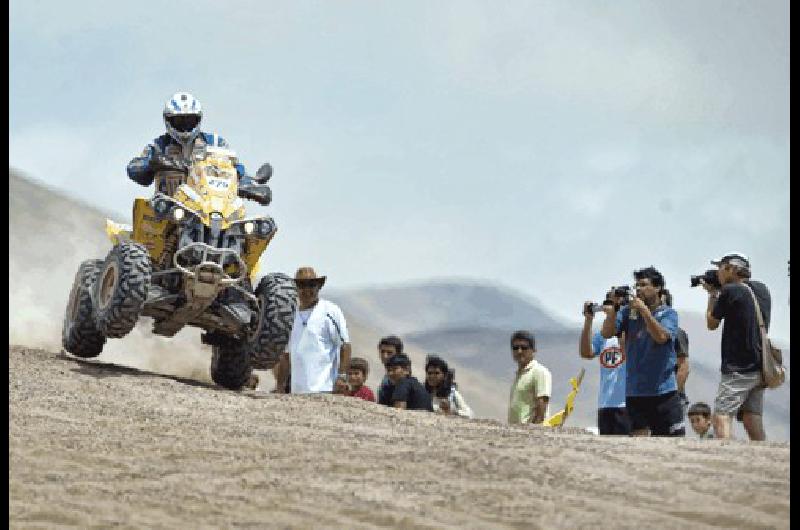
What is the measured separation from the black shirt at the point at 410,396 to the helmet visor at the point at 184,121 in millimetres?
2813

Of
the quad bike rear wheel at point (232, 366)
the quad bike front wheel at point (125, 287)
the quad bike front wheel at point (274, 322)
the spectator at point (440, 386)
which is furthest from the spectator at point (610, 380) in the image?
the quad bike front wheel at point (125, 287)

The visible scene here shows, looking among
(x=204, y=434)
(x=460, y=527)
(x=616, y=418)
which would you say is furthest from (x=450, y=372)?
(x=460, y=527)

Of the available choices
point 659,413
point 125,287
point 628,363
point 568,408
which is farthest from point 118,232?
point 659,413

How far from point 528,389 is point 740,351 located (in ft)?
6.93

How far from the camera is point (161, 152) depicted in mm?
13609

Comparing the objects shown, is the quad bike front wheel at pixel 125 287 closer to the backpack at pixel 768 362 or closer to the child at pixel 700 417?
the child at pixel 700 417

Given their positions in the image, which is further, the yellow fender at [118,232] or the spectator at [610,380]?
the yellow fender at [118,232]

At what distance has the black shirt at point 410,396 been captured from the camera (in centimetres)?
1299

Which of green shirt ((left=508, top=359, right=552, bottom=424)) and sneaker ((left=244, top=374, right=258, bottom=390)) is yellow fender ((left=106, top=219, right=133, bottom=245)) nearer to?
sneaker ((left=244, top=374, right=258, bottom=390))

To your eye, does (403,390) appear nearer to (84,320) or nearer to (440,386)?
(440,386)

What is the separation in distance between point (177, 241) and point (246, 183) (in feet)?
2.64

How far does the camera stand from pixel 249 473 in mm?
9398

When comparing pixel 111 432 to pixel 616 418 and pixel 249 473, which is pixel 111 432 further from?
pixel 616 418

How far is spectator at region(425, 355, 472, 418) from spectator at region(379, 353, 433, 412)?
1.93 feet
